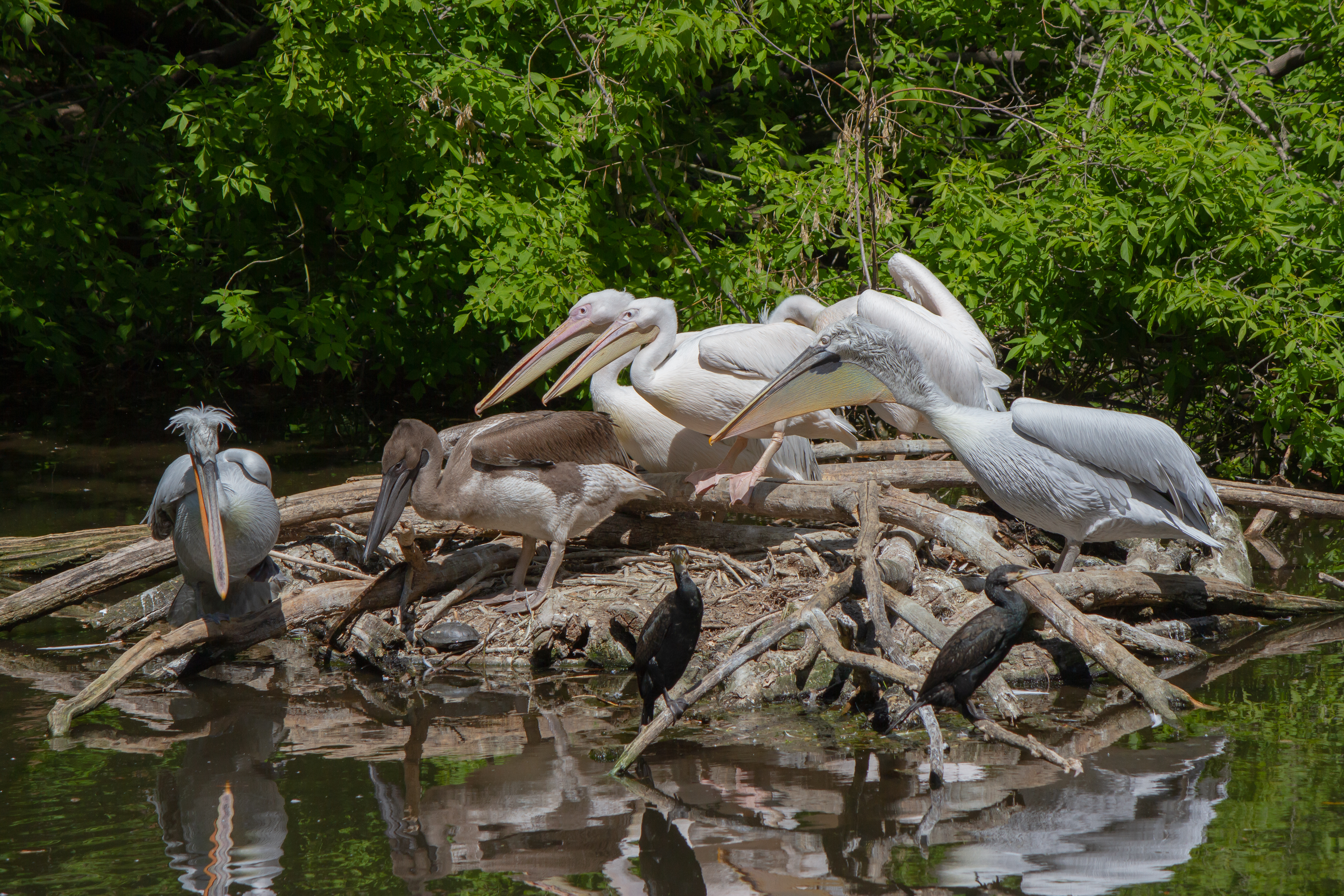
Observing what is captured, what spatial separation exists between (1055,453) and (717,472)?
181 centimetres

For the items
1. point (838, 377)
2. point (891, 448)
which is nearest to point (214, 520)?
point (838, 377)

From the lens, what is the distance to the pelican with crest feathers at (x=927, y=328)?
202 inches

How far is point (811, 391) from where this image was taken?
14.5 ft

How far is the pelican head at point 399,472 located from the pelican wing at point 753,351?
1296 millimetres

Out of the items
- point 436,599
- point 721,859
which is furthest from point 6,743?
point 721,859

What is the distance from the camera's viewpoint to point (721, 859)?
2924 millimetres

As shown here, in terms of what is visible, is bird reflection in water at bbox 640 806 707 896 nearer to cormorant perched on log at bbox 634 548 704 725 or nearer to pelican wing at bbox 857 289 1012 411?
cormorant perched on log at bbox 634 548 704 725

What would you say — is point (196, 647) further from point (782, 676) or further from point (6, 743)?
point (782, 676)

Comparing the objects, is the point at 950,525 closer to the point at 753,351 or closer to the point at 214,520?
the point at 753,351

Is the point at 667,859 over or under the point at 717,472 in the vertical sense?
under

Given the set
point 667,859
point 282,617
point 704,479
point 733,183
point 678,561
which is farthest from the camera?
point 733,183

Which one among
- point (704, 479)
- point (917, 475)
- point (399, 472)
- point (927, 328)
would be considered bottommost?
point (917, 475)

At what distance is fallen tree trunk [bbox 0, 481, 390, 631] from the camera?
16.6 feet

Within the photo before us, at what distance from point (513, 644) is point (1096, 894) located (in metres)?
2.72
